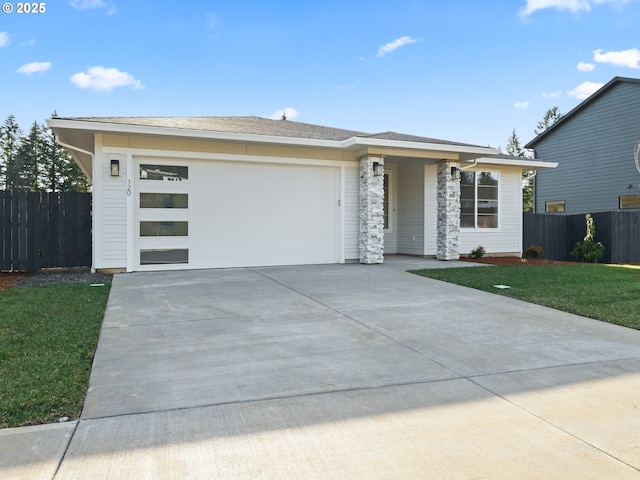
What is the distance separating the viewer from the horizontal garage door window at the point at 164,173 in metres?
8.96

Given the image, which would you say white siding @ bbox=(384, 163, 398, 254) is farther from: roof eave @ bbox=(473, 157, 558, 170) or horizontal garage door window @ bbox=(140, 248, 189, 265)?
horizontal garage door window @ bbox=(140, 248, 189, 265)

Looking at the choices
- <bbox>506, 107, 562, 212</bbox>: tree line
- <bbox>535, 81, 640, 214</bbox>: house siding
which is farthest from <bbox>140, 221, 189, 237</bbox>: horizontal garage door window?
<bbox>506, 107, 562, 212</bbox>: tree line

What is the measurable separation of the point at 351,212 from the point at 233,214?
2966 mm

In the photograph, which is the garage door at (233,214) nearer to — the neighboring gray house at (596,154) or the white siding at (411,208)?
the white siding at (411,208)

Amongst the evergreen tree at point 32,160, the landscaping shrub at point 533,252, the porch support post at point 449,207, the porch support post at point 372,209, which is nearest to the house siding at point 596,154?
the landscaping shrub at point 533,252

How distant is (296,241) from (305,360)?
6864mm

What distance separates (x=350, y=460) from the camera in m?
2.00

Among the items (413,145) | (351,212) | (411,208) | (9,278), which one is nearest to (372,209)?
(351,212)

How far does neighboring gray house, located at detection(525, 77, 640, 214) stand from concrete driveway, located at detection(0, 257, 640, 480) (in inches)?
558

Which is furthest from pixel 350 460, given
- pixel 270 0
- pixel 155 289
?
pixel 270 0

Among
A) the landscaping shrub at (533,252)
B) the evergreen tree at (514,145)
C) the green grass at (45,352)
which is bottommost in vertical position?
the green grass at (45,352)

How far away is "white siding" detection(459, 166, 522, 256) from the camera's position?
12773 mm

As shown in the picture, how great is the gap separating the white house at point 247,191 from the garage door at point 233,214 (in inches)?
0.9

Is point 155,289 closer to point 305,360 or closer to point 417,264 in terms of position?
point 305,360
